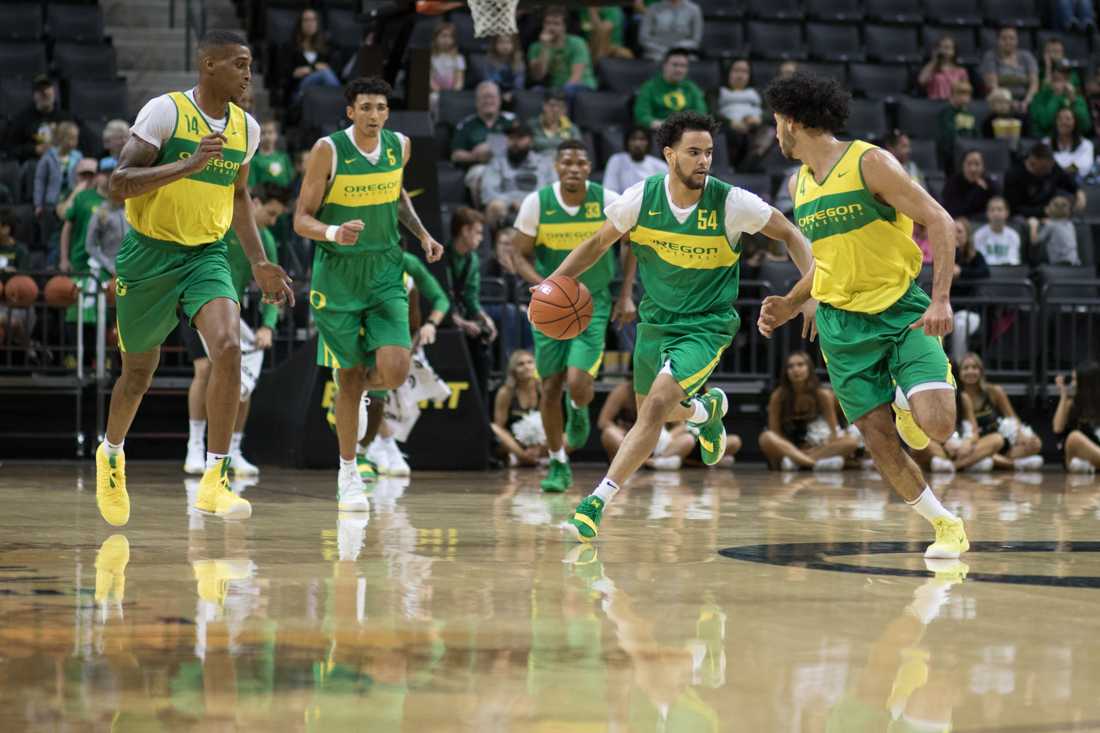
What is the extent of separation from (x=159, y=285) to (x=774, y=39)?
12484 millimetres

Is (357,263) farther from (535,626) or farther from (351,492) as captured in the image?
(535,626)

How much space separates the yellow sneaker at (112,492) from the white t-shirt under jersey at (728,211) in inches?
94.4

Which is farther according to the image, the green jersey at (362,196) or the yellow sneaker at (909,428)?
the green jersey at (362,196)

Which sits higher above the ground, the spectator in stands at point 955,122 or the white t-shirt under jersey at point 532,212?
the spectator in stands at point 955,122

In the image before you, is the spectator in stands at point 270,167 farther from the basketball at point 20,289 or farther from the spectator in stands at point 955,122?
the spectator in stands at point 955,122

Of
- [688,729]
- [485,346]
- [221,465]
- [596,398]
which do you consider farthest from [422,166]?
[688,729]

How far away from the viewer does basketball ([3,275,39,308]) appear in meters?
12.6

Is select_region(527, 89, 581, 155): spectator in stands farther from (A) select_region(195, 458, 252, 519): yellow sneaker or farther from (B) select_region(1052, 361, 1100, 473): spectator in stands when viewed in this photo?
(A) select_region(195, 458, 252, 519): yellow sneaker

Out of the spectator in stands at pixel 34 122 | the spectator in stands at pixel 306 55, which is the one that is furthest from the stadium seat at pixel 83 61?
the spectator in stands at pixel 306 55

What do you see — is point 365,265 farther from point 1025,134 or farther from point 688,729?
point 1025,134

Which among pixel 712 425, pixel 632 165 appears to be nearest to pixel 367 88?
pixel 712 425

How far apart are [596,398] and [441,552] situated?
7.65 metres

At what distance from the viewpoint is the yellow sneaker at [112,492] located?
6.89m

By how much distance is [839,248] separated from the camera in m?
6.37
